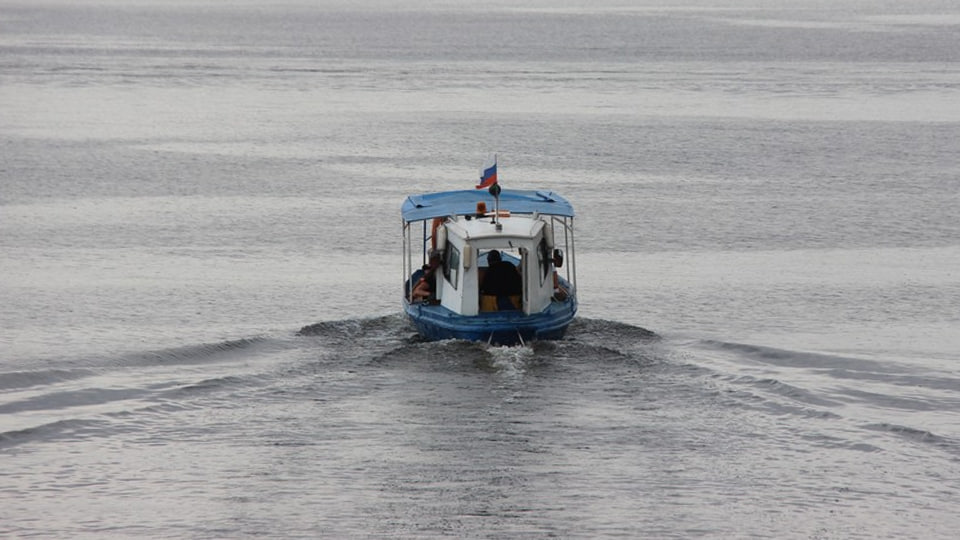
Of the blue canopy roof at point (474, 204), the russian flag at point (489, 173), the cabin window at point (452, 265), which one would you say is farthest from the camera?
the blue canopy roof at point (474, 204)

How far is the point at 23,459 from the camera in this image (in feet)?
80.2

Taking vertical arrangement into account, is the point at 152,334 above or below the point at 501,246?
below

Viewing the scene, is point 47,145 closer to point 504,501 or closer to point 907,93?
point 504,501

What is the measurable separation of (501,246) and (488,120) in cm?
4783

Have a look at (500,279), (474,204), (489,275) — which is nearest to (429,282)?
(489,275)

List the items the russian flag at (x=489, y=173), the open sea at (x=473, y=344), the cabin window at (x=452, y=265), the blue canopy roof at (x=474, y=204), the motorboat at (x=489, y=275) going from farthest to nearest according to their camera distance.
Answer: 1. the blue canopy roof at (x=474, y=204)
2. the russian flag at (x=489, y=173)
3. the cabin window at (x=452, y=265)
4. the motorboat at (x=489, y=275)
5. the open sea at (x=473, y=344)

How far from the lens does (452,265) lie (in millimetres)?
31547

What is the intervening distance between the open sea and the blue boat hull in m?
0.38

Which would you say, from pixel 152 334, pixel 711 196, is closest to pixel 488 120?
pixel 711 196

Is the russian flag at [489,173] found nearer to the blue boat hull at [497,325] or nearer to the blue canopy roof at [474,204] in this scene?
the blue canopy roof at [474,204]

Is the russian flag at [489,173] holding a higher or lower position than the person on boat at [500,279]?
higher

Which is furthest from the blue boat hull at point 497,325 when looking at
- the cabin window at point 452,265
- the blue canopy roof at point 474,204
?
the blue canopy roof at point 474,204

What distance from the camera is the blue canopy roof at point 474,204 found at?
32.2 meters

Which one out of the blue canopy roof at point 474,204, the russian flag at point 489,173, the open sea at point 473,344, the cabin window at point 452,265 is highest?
the russian flag at point 489,173
